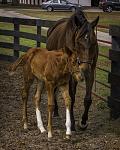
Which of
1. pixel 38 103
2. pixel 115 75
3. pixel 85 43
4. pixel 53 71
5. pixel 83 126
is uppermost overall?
pixel 85 43

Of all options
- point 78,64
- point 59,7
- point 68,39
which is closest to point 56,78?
point 78,64

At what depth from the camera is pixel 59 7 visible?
6425 centimetres

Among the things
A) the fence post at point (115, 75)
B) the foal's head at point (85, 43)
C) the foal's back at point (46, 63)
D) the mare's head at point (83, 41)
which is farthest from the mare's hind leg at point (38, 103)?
the fence post at point (115, 75)

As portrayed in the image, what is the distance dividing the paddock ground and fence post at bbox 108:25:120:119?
23 centimetres

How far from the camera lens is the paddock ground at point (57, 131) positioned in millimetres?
6453

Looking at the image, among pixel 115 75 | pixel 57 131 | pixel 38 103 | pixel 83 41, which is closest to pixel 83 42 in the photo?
pixel 83 41

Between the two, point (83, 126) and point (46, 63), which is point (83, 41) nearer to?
point (46, 63)

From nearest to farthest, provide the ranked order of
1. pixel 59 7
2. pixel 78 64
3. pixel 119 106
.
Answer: pixel 78 64 < pixel 119 106 < pixel 59 7

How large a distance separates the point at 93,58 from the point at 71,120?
102 cm

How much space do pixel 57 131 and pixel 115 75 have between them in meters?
1.52

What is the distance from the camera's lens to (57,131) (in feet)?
23.4

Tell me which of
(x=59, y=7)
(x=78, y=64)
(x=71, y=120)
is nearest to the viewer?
(x=78, y=64)

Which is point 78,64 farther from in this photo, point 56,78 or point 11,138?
point 11,138

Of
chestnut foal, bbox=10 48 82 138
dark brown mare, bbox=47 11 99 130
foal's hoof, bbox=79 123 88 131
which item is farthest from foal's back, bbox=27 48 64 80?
foal's hoof, bbox=79 123 88 131
